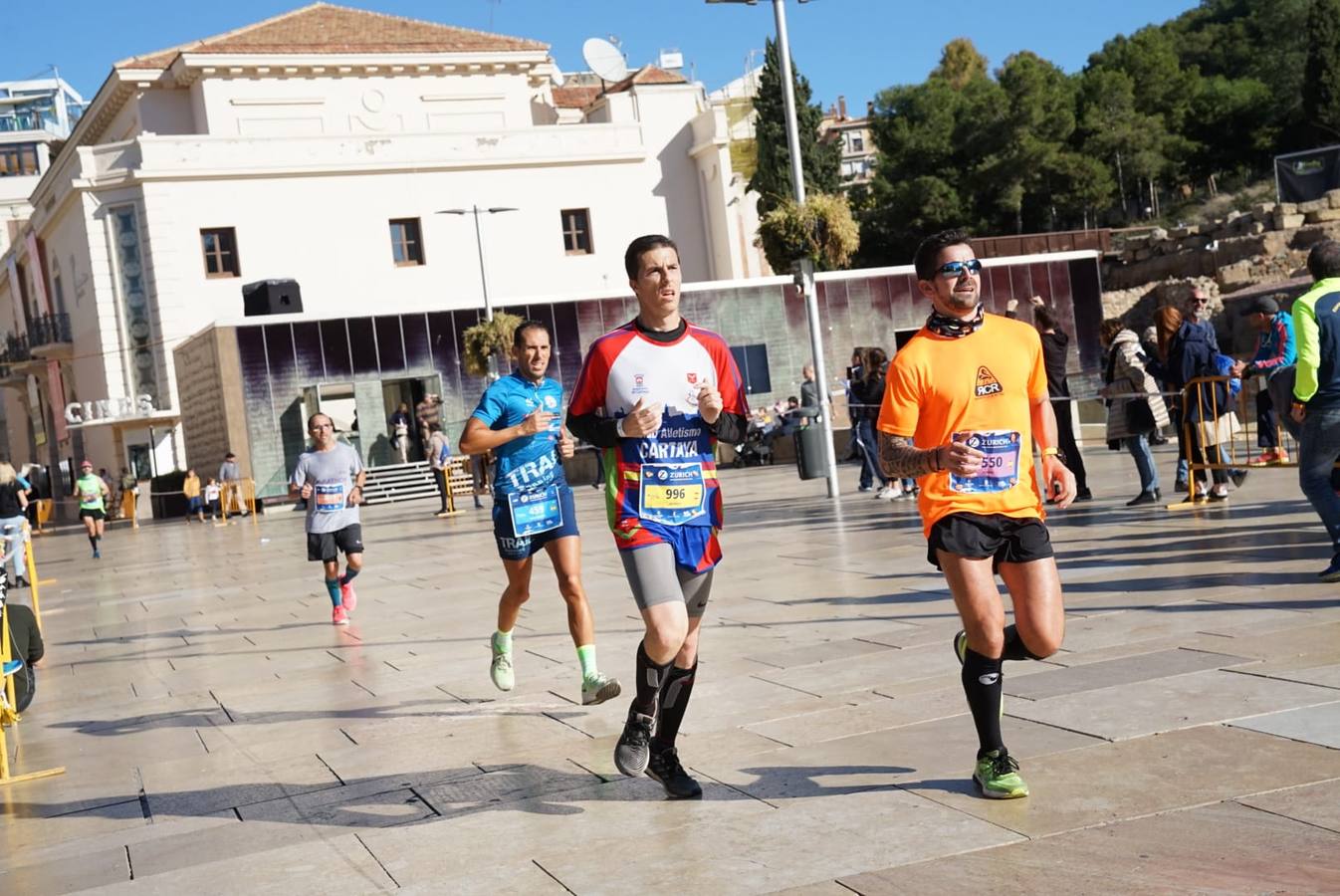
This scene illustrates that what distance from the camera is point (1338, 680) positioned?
223 inches

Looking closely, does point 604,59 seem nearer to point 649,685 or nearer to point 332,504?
point 332,504

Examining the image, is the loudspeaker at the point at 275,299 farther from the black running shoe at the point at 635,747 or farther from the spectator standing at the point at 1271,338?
the black running shoe at the point at 635,747

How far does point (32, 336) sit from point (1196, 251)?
4110cm

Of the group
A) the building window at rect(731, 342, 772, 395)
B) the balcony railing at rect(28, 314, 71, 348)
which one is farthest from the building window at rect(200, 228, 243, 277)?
the building window at rect(731, 342, 772, 395)

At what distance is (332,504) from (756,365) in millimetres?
29477

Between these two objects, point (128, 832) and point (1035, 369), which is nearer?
point (1035, 369)

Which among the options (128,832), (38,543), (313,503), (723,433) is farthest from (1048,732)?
(38,543)

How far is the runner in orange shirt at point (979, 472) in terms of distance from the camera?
15.2 feet

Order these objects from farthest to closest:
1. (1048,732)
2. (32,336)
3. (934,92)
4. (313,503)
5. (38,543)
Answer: (934,92), (32,336), (38,543), (313,503), (1048,732)

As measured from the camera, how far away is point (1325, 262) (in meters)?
8.09

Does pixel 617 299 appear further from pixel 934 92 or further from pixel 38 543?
pixel 934 92

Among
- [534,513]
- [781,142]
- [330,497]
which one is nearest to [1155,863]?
[534,513]

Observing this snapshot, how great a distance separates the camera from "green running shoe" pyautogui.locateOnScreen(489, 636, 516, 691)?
7.24 m

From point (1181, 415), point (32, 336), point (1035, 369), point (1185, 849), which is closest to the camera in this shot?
point (1185, 849)
